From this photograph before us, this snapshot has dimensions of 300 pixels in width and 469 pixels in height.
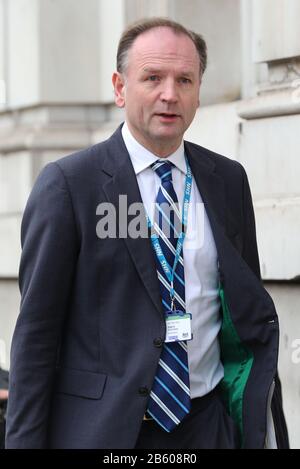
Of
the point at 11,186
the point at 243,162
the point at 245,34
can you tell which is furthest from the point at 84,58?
the point at 243,162

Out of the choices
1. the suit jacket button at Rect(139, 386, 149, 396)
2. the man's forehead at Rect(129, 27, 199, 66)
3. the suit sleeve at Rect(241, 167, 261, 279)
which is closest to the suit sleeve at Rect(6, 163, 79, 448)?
the suit jacket button at Rect(139, 386, 149, 396)

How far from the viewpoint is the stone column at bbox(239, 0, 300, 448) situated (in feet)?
18.5

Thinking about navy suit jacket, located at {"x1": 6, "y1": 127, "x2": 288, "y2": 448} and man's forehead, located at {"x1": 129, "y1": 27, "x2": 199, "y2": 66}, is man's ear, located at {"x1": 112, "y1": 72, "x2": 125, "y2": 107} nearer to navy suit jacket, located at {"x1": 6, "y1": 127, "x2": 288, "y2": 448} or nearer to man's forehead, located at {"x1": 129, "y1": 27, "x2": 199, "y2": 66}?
man's forehead, located at {"x1": 129, "y1": 27, "x2": 199, "y2": 66}

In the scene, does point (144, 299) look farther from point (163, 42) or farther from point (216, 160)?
point (163, 42)

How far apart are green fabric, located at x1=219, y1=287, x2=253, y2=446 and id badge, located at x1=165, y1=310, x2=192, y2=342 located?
0.20 meters

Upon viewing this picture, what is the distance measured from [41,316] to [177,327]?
15.8 inches

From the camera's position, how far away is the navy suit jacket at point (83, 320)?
3582 mm

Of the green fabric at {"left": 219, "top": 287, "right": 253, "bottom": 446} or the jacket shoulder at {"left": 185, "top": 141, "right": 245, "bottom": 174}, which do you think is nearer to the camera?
the green fabric at {"left": 219, "top": 287, "right": 253, "bottom": 446}

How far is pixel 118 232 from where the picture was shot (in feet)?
11.9

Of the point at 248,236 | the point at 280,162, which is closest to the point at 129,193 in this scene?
the point at 248,236

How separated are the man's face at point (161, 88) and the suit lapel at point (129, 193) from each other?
0.08 metres

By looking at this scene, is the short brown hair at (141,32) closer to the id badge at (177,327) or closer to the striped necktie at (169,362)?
the striped necktie at (169,362)
